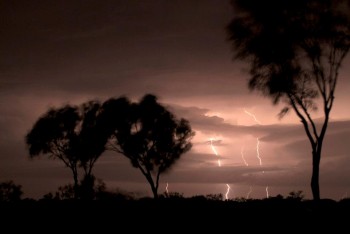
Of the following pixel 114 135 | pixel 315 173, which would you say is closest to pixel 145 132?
pixel 114 135

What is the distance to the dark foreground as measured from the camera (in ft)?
56.2

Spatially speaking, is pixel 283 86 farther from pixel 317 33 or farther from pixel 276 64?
pixel 317 33

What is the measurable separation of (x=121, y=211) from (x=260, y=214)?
6.30 metres

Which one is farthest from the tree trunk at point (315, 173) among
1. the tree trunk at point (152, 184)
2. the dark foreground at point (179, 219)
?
the tree trunk at point (152, 184)

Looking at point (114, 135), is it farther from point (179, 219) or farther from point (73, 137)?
point (179, 219)

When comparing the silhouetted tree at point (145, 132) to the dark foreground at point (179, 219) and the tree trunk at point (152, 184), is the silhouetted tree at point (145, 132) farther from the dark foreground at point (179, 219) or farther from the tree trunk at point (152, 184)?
the dark foreground at point (179, 219)

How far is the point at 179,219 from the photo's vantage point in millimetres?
19156

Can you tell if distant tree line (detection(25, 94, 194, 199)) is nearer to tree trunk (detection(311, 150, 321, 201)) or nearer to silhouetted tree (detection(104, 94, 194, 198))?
silhouetted tree (detection(104, 94, 194, 198))

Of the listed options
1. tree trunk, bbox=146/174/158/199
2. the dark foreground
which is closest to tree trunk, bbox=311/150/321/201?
the dark foreground

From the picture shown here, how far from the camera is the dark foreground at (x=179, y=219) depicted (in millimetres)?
17125

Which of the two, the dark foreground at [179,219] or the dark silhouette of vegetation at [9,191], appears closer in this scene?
the dark foreground at [179,219]

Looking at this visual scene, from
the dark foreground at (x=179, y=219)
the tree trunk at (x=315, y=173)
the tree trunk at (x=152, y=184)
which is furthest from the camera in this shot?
the tree trunk at (x=152, y=184)

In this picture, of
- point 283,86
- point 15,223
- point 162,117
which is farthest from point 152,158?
point 15,223

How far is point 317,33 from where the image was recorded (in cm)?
2981
